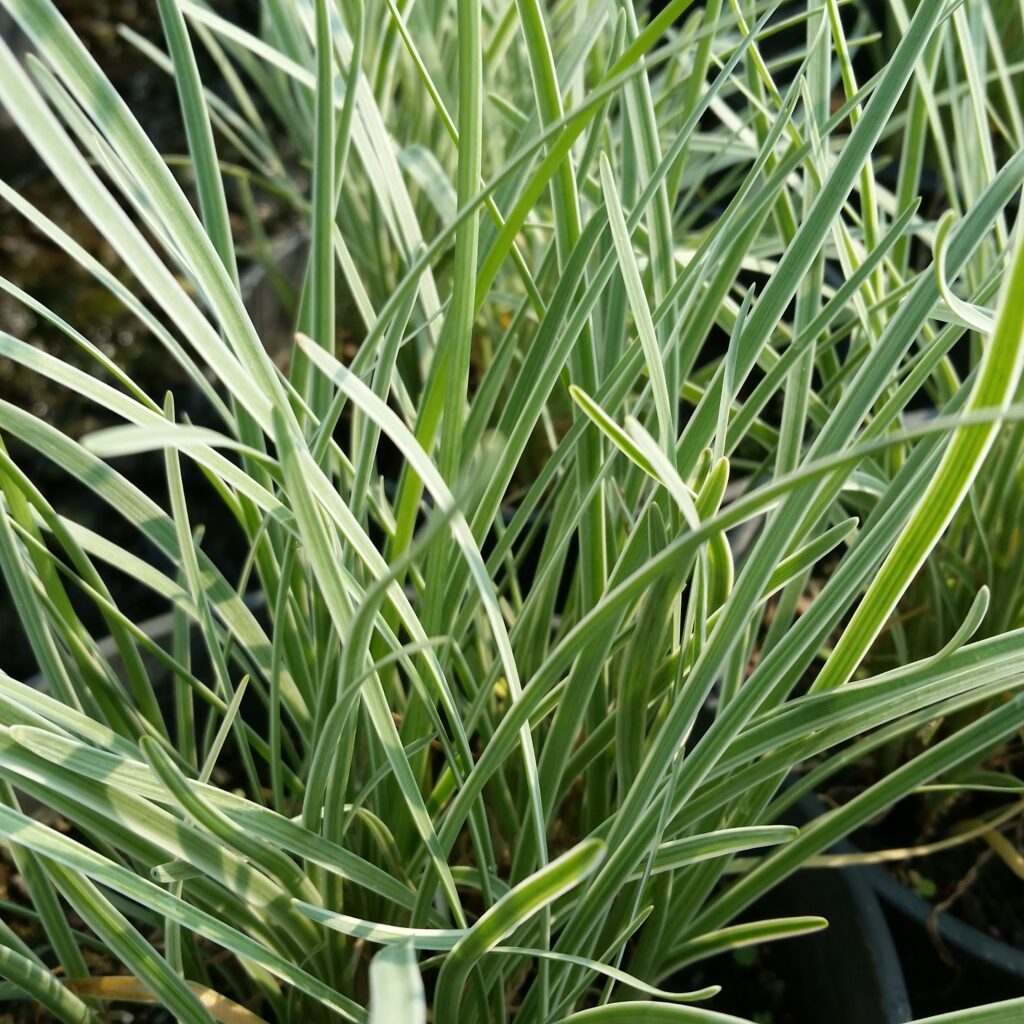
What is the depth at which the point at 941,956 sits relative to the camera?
0.60 meters

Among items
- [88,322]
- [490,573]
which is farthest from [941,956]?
[88,322]

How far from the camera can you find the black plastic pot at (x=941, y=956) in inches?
22.5

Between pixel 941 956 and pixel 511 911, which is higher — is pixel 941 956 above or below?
below

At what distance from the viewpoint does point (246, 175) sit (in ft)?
2.97

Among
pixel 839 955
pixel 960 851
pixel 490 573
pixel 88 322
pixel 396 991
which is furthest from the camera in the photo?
pixel 88 322

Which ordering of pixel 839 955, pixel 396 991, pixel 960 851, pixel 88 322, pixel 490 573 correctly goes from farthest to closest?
→ 1. pixel 88 322
2. pixel 960 851
3. pixel 839 955
4. pixel 490 573
5. pixel 396 991

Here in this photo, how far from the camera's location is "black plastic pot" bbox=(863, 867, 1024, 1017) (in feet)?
1.88

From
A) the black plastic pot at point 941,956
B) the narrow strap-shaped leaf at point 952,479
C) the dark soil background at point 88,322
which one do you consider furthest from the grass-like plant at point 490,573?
the dark soil background at point 88,322

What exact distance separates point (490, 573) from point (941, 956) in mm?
368

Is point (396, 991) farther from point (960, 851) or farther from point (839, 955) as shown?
point (960, 851)

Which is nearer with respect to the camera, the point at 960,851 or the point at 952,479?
the point at 952,479

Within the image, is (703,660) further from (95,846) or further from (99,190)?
(95,846)

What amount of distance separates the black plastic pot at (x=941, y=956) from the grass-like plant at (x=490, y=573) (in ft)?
0.50

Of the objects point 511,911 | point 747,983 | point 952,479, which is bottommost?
point 747,983
